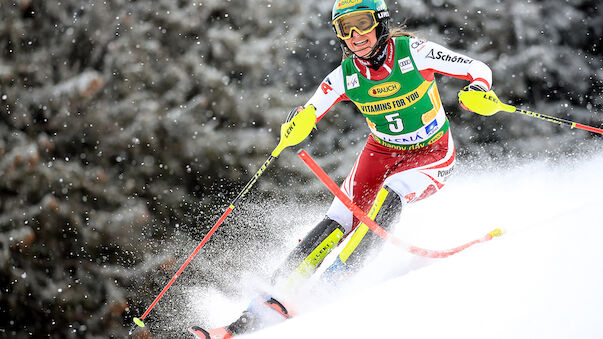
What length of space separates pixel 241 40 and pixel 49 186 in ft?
9.90

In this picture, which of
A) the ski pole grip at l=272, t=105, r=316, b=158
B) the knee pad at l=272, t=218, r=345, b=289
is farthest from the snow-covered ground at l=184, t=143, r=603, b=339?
the ski pole grip at l=272, t=105, r=316, b=158

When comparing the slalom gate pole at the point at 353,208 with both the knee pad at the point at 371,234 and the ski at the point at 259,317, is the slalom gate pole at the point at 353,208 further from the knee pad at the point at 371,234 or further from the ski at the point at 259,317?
the ski at the point at 259,317

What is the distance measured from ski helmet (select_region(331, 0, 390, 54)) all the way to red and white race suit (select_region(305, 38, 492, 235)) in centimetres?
8

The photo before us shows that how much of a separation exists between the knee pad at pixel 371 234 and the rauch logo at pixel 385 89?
535 mm

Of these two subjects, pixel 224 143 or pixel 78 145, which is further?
pixel 224 143

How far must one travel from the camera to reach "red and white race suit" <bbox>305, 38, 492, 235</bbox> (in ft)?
8.13

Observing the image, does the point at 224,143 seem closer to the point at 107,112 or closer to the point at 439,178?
the point at 107,112

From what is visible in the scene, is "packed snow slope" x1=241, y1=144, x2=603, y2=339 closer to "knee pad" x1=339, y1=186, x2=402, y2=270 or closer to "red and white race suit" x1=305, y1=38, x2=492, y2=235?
"knee pad" x1=339, y1=186, x2=402, y2=270

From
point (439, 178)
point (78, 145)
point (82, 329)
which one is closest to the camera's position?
point (439, 178)

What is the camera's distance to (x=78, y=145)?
5.75m

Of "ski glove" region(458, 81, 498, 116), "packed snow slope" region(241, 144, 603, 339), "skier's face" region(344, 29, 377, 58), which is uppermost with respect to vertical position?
"skier's face" region(344, 29, 377, 58)

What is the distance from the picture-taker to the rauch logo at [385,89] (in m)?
2.53

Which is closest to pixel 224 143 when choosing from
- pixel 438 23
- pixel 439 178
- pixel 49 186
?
pixel 49 186

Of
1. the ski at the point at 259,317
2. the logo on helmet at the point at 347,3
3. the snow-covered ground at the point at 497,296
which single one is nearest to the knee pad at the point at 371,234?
the snow-covered ground at the point at 497,296
